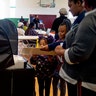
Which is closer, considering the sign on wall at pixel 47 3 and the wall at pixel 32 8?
the wall at pixel 32 8

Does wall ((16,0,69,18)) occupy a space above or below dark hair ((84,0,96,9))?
below

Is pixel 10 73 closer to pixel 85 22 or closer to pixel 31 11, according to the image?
pixel 85 22

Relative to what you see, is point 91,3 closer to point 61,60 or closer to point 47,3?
point 61,60

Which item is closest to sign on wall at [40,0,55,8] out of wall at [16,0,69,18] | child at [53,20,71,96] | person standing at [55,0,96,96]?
wall at [16,0,69,18]

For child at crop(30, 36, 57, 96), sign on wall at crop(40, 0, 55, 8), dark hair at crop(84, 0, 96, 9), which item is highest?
dark hair at crop(84, 0, 96, 9)

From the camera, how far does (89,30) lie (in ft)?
4.40

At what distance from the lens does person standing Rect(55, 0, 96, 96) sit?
1347mm

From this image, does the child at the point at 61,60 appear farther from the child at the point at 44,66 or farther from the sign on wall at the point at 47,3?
the sign on wall at the point at 47,3

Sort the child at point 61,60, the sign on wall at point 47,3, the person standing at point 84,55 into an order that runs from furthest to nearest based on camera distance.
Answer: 1. the sign on wall at point 47,3
2. the child at point 61,60
3. the person standing at point 84,55

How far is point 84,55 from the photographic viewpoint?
1363mm

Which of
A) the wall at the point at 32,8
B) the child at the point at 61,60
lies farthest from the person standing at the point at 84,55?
the wall at the point at 32,8

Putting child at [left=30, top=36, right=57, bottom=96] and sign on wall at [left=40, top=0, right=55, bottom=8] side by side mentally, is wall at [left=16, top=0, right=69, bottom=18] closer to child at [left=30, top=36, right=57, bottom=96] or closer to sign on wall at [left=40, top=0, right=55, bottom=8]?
sign on wall at [left=40, top=0, right=55, bottom=8]

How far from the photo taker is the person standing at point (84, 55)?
135 cm

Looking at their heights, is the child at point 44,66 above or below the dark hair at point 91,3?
below
